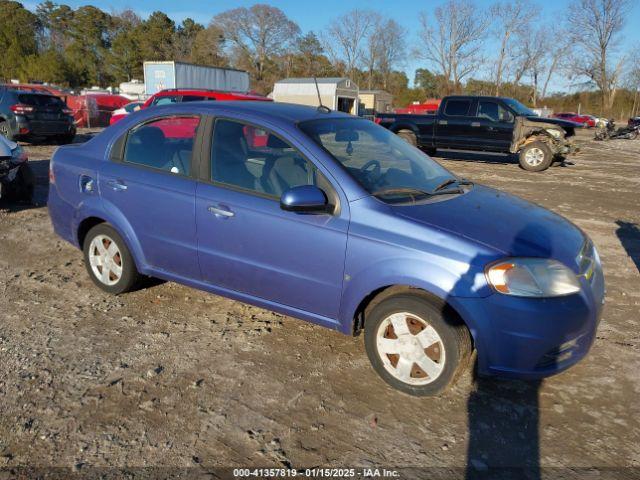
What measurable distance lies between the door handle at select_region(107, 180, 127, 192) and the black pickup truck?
11889 millimetres

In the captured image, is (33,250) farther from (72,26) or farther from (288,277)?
(72,26)

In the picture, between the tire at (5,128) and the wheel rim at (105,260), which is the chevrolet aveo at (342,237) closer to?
the wheel rim at (105,260)

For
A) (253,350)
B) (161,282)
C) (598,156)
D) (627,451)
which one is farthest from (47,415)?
(598,156)

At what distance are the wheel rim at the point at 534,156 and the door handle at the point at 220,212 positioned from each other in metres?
12.0

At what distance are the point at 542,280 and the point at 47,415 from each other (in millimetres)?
2788

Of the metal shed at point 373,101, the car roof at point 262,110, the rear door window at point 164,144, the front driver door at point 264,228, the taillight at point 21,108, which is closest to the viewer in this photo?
the front driver door at point 264,228

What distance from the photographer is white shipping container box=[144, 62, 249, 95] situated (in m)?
24.5

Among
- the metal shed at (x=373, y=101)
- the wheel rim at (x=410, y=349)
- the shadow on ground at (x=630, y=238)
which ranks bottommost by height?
the shadow on ground at (x=630, y=238)

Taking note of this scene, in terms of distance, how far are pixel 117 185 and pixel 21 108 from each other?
11.6m

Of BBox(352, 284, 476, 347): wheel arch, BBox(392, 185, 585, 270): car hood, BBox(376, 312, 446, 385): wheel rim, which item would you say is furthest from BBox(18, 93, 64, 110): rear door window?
BBox(376, 312, 446, 385): wheel rim

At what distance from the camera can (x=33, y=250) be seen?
5.48 meters

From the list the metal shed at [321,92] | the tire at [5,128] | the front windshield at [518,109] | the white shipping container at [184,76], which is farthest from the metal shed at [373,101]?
the tire at [5,128]

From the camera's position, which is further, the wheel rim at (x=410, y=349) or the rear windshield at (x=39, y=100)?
the rear windshield at (x=39, y=100)

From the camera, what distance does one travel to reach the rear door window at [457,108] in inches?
559
